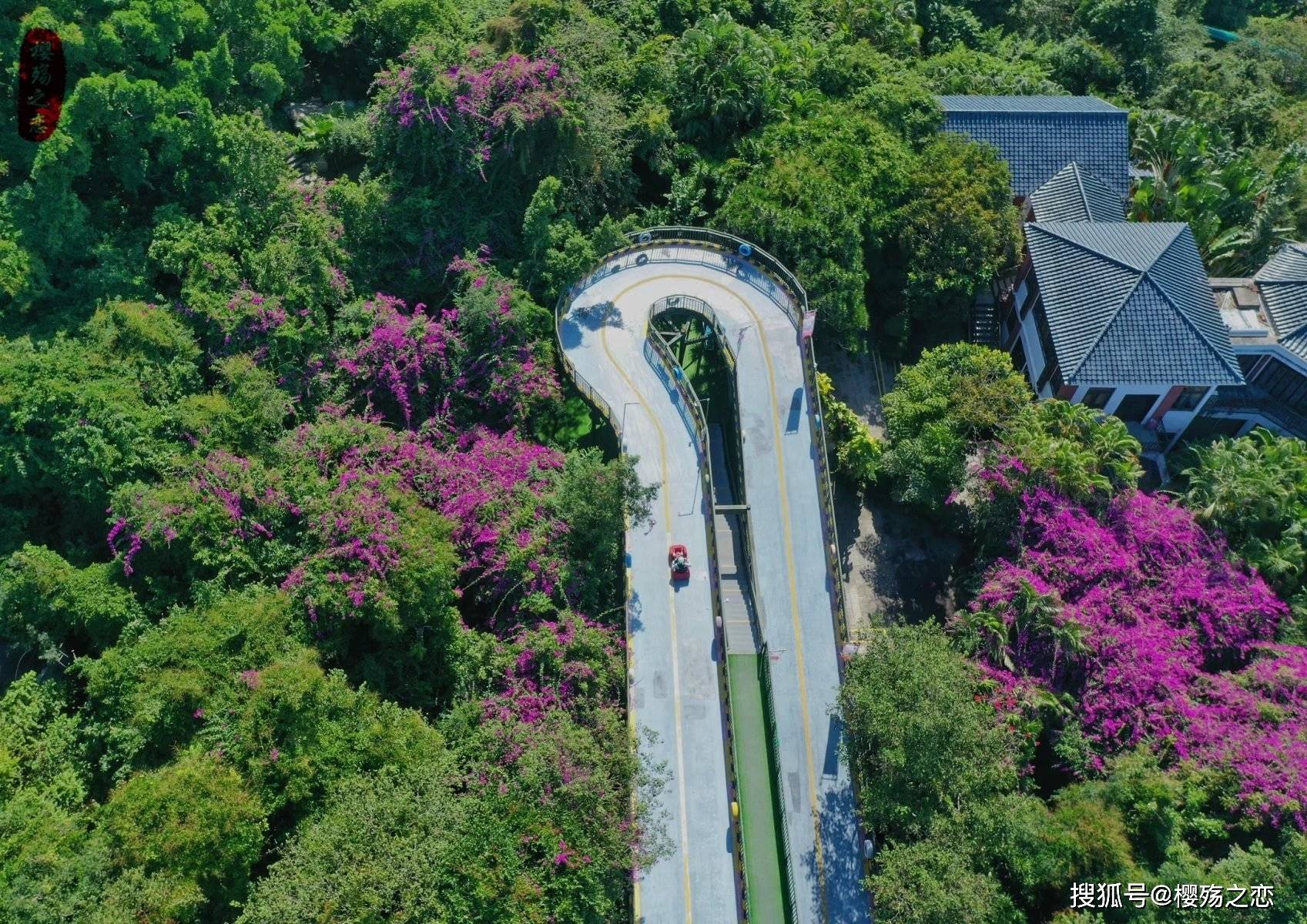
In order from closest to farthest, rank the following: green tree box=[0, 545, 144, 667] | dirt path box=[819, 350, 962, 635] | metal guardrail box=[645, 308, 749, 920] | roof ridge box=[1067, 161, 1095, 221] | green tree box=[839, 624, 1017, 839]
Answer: green tree box=[839, 624, 1017, 839] → metal guardrail box=[645, 308, 749, 920] → green tree box=[0, 545, 144, 667] → dirt path box=[819, 350, 962, 635] → roof ridge box=[1067, 161, 1095, 221]

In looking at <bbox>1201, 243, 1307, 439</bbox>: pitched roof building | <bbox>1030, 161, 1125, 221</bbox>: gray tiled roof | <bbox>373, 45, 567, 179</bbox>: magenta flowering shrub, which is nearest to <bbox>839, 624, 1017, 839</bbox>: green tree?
<bbox>1201, 243, 1307, 439</bbox>: pitched roof building

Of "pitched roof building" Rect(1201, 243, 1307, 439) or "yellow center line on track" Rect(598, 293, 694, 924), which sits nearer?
"yellow center line on track" Rect(598, 293, 694, 924)

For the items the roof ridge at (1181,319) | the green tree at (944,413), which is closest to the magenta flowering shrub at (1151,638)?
the green tree at (944,413)

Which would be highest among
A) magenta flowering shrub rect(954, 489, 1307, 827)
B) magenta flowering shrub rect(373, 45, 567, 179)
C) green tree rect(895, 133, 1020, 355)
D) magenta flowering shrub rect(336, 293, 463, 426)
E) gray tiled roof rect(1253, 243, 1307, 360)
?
magenta flowering shrub rect(373, 45, 567, 179)

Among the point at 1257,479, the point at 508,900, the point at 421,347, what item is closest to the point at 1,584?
the point at 421,347

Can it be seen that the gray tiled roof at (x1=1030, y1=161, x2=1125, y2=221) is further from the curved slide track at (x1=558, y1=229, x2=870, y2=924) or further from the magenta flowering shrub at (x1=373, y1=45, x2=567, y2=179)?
the magenta flowering shrub at (x1=373, y1=45, x2=567, y2=179)

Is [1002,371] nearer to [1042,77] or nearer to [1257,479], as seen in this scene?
[1257,479]

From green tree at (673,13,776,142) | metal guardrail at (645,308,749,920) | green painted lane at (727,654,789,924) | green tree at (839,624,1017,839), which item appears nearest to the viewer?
green tree at (839,624,1017,839)

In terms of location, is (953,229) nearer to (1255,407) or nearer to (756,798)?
(1255,407)
